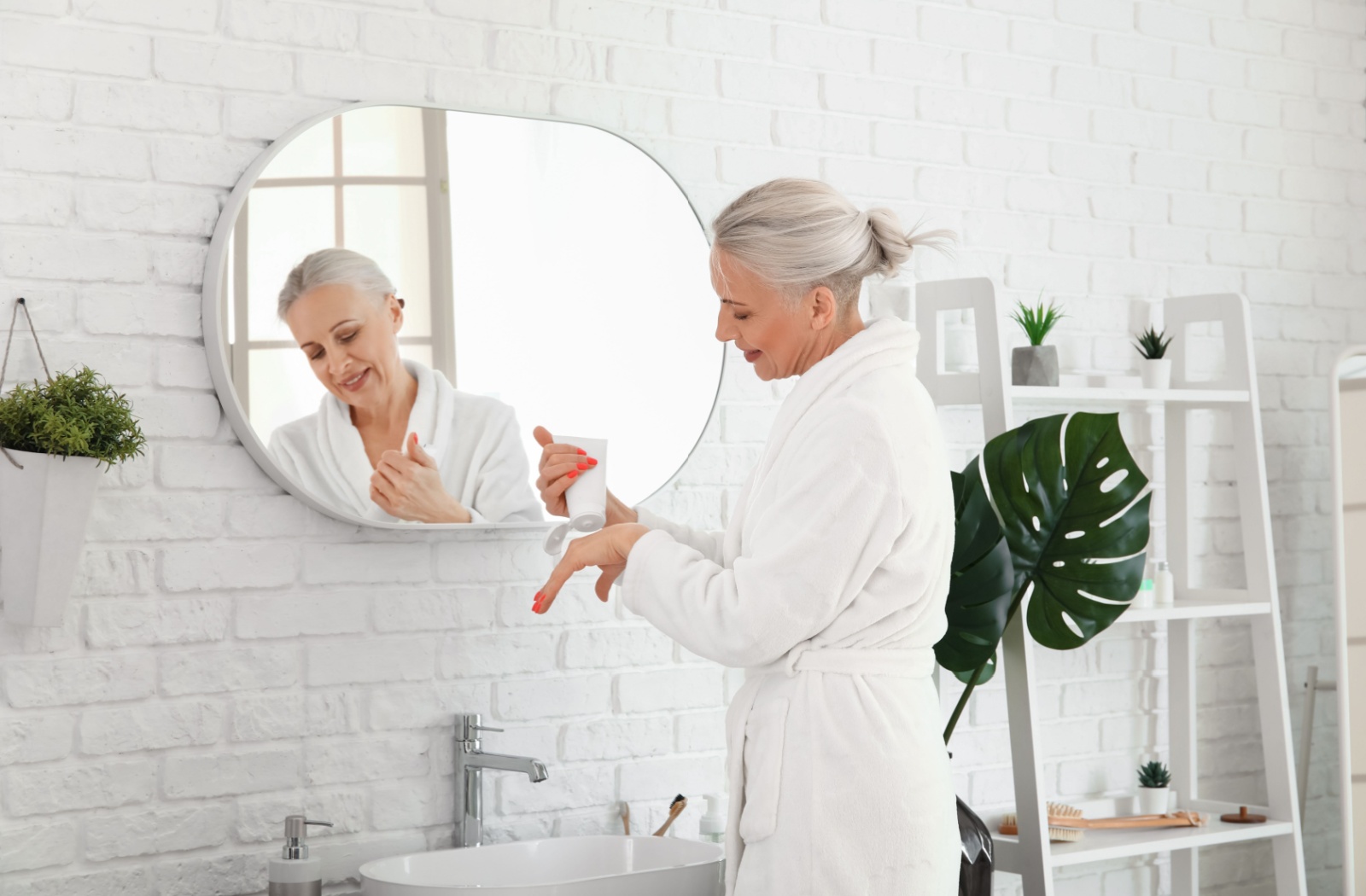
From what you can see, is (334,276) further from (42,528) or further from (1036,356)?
(1036,356)

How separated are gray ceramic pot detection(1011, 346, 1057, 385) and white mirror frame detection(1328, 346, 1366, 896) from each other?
2.14ft

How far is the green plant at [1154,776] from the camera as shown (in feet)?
8.90

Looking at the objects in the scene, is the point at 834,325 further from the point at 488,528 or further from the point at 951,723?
the point at 951,723

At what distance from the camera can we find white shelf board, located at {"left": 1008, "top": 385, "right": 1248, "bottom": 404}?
249 cm

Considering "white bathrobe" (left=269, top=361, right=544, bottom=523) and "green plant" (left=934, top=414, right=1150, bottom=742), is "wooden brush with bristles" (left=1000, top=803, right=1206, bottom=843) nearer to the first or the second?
"green plant" (left=934, top=414, right=1150, bottom=742)

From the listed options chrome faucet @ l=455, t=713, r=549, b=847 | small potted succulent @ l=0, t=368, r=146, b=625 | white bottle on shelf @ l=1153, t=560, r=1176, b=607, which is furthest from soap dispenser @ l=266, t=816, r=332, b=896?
white bottle on shelf @ l=1153, t=560, r=1176, b=607

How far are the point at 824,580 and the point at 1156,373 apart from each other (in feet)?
4.51

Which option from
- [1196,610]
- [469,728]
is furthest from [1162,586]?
[469,728]

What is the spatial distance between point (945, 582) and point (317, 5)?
127cm

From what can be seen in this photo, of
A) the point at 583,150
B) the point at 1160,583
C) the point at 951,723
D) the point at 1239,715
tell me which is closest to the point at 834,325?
the point at 583,150

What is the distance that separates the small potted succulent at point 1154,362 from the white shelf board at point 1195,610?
435mm

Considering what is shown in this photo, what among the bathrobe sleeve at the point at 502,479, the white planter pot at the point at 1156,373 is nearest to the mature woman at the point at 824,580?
the bathrobe sleeve at the point at 502,479

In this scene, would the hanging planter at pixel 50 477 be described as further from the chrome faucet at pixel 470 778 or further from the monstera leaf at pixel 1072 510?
the monstera leaf at pixel 1072 510

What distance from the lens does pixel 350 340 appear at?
204cm
